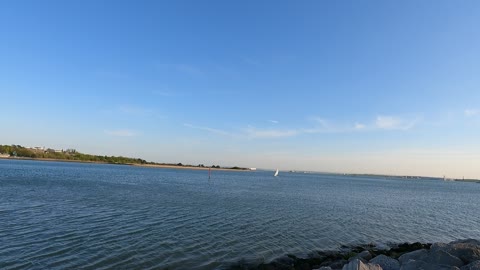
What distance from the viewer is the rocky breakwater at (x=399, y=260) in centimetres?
1107

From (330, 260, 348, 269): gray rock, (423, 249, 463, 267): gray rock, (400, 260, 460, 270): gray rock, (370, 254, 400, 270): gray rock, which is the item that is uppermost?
(423, 249, 463, 267): gray rock

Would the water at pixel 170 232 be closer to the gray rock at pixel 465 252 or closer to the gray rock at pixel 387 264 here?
the gray rock at pixel 387 264

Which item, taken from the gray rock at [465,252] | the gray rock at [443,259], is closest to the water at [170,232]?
the gray rock at [443,259]

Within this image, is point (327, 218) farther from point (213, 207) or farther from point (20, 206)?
point (20, 206)

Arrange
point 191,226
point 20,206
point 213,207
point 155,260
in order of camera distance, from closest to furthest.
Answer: point 155,260 → point 191,226 → point 20,206 → point 213,207

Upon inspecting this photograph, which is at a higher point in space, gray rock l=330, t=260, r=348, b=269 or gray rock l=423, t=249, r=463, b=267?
gray rock l=423, t=249, r=463, b=267

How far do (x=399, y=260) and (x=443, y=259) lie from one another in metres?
2.44

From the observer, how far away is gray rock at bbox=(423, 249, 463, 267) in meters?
11.7

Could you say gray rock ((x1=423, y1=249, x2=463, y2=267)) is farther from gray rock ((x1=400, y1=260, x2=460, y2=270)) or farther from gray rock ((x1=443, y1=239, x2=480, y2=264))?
gray rock ((x1=443, y1=239, x2=480, y2=264))

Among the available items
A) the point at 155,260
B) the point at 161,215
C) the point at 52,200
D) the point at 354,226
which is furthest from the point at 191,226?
the point at 52,200

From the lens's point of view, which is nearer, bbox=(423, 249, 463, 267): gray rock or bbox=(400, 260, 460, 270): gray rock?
A: bbox=(400, 260, 460, 270): gray rock

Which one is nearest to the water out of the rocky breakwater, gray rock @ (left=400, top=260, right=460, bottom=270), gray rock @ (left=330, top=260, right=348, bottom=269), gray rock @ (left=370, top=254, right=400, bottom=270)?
the rocky breakwater

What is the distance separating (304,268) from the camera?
48.3 feet

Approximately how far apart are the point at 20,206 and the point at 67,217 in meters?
6.38
